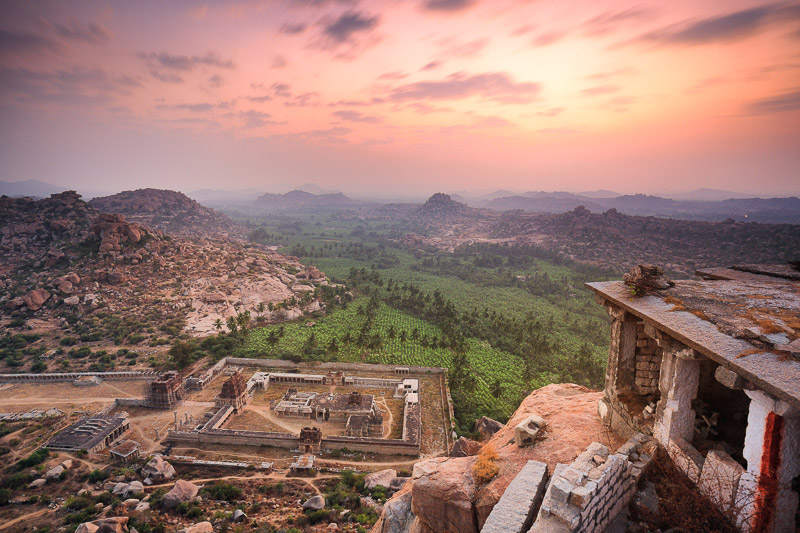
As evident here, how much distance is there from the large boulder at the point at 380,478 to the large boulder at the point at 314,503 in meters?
2.84

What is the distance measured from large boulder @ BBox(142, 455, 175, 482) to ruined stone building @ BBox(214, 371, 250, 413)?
6.80 metres

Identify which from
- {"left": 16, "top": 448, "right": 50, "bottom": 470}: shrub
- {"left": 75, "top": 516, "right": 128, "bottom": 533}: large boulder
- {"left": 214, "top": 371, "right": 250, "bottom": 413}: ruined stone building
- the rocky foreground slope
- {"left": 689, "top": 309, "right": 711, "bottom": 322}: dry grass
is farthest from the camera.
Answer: {"left": 214, "top": 371, "right": 250, "bottom": 413}: ruined stone building

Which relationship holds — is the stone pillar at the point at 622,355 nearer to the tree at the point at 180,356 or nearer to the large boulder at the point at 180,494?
the large boulder at the point at 180,494

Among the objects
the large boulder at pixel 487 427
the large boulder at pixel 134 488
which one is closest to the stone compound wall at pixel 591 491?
the large boulder at pixel 487 427

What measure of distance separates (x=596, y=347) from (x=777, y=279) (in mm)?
39281

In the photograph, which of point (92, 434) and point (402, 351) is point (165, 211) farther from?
point (92, 434)

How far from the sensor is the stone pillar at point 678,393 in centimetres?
792

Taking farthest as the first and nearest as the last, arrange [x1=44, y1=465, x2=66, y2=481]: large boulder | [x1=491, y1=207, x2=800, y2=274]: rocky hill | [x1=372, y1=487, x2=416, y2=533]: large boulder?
[x1=491, y1=207, x2=800, y2=274]: rocky hill, [x1=44, y1=465, x2=66, y2=481]: large boulder, [x1=372, y1=487, x2=416, y2=533]: large boulder

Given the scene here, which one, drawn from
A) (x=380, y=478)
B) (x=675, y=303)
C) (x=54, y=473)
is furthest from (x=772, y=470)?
(x=54, y=473)

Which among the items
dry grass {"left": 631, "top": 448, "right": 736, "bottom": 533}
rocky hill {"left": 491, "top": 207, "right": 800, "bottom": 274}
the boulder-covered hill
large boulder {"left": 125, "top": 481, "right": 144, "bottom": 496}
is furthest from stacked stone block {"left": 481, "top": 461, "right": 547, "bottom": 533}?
the boulder-covered hill

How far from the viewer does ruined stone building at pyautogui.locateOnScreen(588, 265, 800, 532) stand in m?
6.00

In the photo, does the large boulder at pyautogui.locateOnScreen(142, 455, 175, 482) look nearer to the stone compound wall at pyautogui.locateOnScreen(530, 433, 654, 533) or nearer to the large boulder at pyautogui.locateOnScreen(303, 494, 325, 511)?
the large boulder at pyautogui.locateOnScreen(303, 494, 325, 511)

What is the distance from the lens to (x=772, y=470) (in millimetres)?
6051

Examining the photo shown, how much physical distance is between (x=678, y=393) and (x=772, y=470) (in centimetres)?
199
